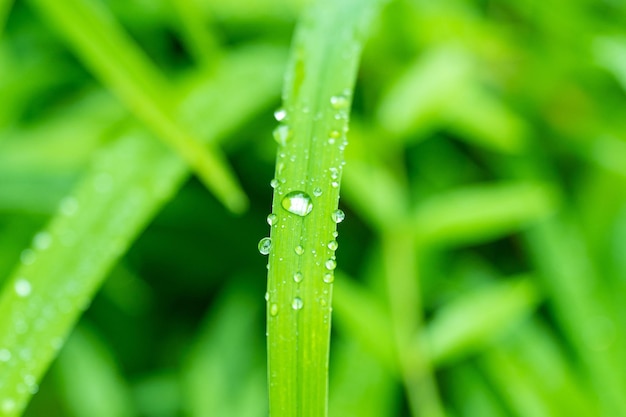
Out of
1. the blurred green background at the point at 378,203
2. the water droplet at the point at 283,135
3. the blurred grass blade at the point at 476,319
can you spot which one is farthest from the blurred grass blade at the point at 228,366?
the water droplet at the point at 283,135

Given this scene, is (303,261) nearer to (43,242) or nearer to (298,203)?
(298,203)

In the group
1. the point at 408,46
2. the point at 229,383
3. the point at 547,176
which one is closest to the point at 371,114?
the point at 408,46

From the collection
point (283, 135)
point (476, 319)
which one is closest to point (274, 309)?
point (283, 135)

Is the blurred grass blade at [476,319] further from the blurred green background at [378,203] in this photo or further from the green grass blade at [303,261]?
the green grass blade at [303,261]

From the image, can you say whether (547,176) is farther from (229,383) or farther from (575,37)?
(229,383)

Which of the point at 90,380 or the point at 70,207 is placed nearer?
the point at 70,207

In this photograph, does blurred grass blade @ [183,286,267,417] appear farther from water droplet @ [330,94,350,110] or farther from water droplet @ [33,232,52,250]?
water droplet @ [330,94,350,110]
